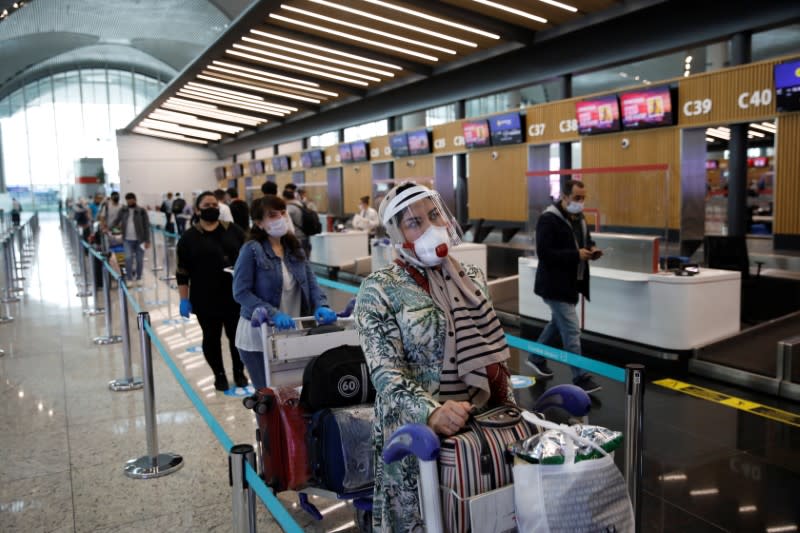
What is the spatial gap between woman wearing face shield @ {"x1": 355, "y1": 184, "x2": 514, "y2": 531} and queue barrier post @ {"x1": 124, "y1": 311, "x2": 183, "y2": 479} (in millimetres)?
2687

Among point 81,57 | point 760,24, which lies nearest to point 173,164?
point 81,57

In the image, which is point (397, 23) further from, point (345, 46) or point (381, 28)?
point (345, 46)

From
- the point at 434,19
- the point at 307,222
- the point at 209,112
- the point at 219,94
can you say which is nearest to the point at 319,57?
the point at 434,19

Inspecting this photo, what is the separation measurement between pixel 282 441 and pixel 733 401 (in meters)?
4.39

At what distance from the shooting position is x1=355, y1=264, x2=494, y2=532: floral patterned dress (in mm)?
2002

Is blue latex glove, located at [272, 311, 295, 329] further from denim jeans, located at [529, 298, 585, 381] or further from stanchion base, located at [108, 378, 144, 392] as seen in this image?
stanchion base, located at [108, 378, 144, 392]

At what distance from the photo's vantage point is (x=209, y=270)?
5.53 metres

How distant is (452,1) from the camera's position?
13648 millimetres

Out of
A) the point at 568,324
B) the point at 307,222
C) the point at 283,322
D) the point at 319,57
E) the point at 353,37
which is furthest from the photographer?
the point at 319,57

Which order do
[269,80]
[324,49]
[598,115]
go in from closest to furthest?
[598,115]
[324,49]
[269,80]

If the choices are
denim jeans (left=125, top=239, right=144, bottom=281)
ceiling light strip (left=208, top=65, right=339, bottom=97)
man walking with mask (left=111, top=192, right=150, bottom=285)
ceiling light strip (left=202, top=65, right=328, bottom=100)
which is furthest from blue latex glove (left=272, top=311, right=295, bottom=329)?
ceiling light strip (left=202, top=65, right=328, bottom=100)

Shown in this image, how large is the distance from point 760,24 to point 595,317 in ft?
24.9

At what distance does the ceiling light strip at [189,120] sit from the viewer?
3538 centimetres

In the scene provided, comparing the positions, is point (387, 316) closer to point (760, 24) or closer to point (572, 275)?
point (572, 275)
